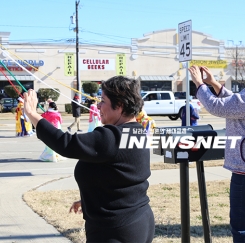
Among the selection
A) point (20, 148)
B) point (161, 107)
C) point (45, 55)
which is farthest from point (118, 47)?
point (20, 148)

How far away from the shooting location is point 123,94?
115 inches

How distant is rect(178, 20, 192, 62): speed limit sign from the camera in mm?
8867

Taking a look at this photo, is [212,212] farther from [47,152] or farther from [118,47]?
[118,47]

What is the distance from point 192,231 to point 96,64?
4315 centimetres

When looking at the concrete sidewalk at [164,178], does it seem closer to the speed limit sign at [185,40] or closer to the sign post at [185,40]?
the sign post at [185,40]

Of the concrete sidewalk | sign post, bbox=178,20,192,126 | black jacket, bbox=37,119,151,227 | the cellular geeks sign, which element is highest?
the cellular geeks sign

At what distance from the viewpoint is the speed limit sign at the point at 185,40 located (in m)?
8.87

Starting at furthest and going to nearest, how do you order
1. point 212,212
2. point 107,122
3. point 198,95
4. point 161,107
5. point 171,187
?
point 161,107
point 171,187
point 212,212
point 198,95
point 107,122

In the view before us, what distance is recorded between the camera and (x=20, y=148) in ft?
48.9

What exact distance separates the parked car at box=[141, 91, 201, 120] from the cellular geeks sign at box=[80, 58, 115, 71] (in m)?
16.9

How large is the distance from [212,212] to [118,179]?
4.06 meters

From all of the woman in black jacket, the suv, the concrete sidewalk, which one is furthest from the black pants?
the suv

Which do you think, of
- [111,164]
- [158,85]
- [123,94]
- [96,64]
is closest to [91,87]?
[96,64]

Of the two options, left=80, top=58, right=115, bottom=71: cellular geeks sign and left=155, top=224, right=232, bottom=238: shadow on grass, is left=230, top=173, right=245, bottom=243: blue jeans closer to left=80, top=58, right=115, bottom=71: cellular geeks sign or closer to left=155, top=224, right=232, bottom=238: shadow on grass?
left=155, top=224, right=232, bottom=238: shadow on grass
